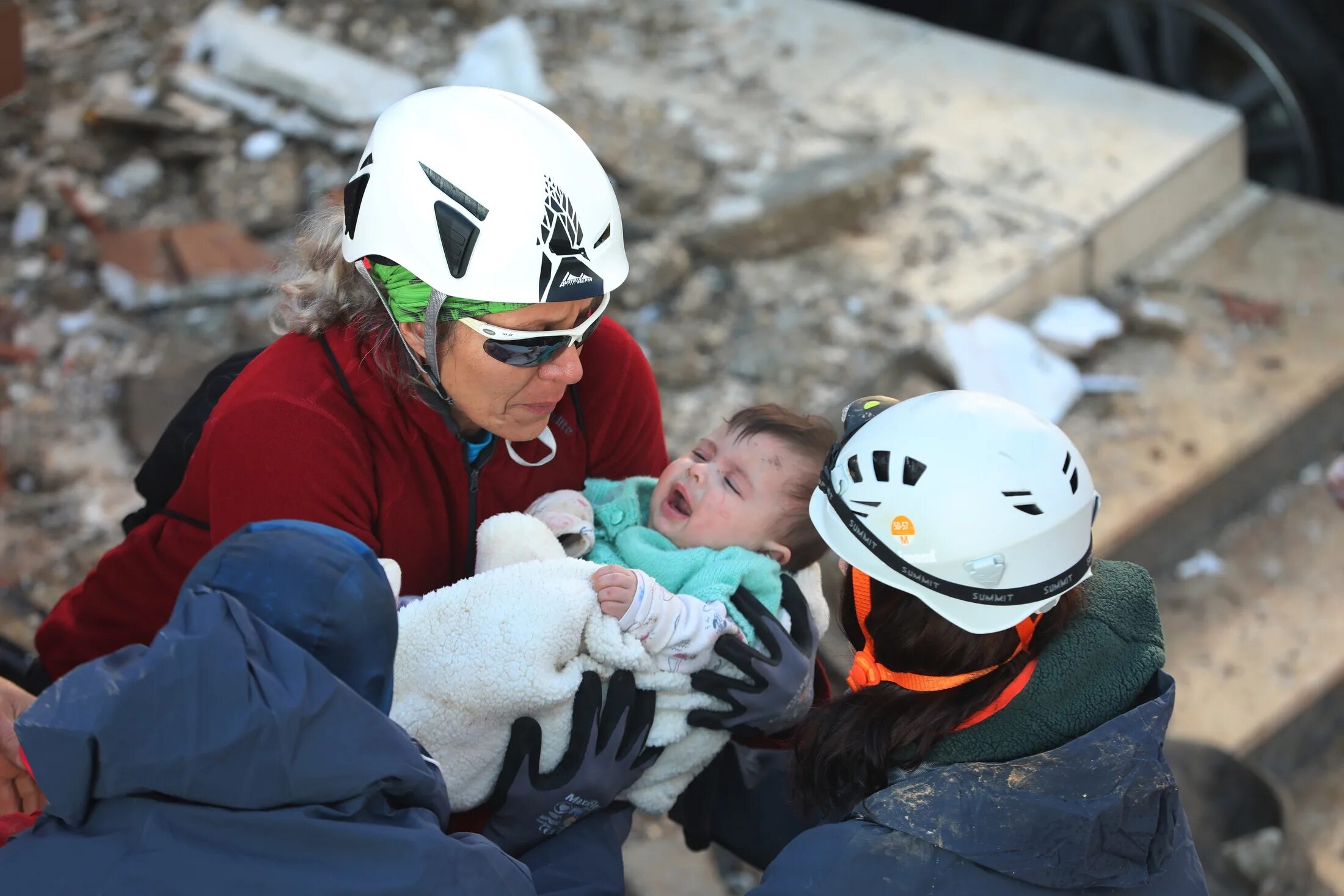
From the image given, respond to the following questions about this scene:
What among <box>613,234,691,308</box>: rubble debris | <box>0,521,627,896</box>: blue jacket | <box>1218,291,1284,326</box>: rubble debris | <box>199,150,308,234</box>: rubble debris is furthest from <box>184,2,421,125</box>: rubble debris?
<box>0,521,627,896</box>: blue jacket

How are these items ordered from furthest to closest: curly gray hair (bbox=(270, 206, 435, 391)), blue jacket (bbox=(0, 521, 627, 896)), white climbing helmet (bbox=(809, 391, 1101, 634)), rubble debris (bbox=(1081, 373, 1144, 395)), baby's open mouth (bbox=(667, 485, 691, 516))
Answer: rubble debris (bbox=(1081, 373, 1144, 395)) < baby's open mouth (bbox=(667, 485, 691, 516)) < curly gray hair (bbox=(270, 206, 435, 391)) < white climbing helmet (bbox=(809, 391, 1101, 634)) < blue jacket (bbox=(0, 521, 627, 896))

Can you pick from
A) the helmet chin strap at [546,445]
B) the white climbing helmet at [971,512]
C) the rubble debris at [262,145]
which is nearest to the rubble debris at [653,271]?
the rubble debris at [262,145]

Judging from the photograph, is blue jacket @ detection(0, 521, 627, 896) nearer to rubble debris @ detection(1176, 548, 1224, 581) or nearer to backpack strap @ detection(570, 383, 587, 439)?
backpack strap @ detection(570, 383, 587, 439)

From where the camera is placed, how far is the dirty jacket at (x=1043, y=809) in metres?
1.71

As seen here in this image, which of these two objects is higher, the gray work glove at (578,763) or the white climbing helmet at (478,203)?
the white climbing helmet at (478,203)

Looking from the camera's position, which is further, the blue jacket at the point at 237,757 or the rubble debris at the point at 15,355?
the rubble debris at the point at 15,355

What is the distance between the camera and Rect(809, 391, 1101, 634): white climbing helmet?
183cm

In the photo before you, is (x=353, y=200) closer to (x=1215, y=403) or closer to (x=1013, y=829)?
(x=1013, y=829)

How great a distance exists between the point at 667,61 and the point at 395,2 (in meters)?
1.51

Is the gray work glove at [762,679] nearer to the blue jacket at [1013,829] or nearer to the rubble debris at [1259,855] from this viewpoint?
the blue jacket at [1013,829]

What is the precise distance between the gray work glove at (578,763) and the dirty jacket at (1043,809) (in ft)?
1.43

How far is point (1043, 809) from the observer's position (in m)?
1.71

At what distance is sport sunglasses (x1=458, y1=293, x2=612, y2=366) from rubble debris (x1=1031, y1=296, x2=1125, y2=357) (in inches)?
121

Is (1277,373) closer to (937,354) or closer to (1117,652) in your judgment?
(937,354)
